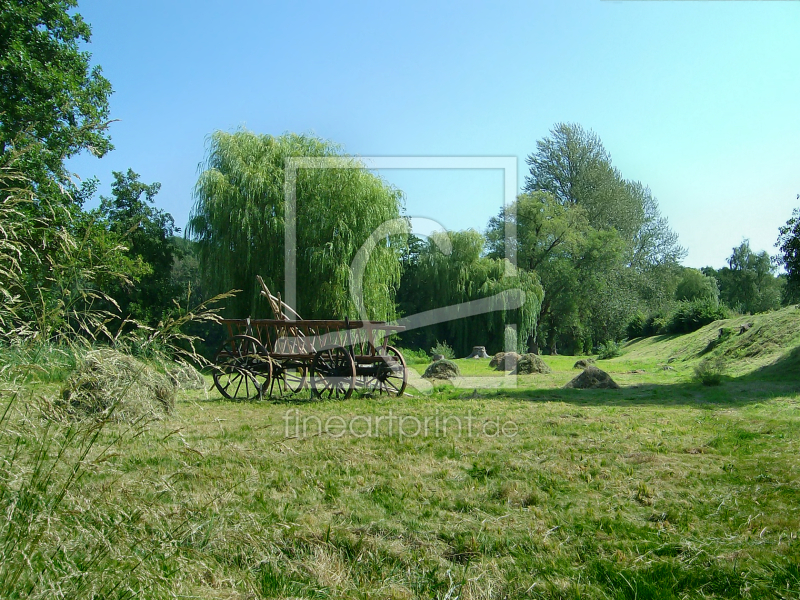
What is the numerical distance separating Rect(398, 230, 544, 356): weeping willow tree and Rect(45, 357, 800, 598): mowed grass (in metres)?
20.9

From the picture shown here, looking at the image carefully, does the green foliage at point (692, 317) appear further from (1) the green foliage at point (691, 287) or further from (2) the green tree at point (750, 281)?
(2) the green tree at point (750, 281)

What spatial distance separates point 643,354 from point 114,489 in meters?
22.7

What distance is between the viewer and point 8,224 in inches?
87.7

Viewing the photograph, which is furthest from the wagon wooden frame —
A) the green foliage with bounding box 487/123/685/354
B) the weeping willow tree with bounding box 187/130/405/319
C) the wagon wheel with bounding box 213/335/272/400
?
the green foliage with bounding box 487/123/685/354

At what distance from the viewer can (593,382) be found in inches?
448

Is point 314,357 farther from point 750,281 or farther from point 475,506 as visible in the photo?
point 750,281

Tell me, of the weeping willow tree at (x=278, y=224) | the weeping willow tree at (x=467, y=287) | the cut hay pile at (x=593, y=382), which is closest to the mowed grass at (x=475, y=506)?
the cut hay pile at (x=593, y=382)

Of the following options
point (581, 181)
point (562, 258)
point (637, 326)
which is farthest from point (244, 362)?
point (581, 181)

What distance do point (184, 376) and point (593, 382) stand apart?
10164 mm

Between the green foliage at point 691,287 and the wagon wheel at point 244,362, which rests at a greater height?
the green foliage at point 691,287

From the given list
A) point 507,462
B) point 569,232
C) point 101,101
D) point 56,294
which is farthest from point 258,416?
point 569,232

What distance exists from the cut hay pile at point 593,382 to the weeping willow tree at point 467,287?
15.6m

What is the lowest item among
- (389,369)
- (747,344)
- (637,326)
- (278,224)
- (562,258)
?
(389,369)

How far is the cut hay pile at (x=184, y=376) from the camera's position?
2204 mm
